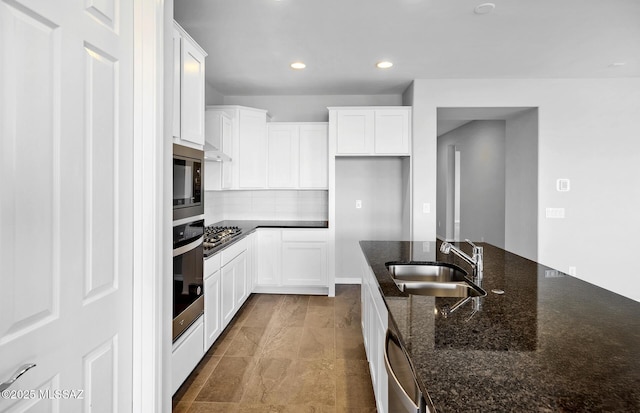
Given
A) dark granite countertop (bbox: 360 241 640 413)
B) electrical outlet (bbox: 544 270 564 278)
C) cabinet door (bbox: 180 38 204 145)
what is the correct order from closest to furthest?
dark granite countertop (bbox: 360 241 640 413), electrical outlet (bbox: 544 270 564 278), cabinet door (bbox: 180 38 204 145)

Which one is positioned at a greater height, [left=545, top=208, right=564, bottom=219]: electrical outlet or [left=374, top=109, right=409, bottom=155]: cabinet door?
[left=374, top=109, right=409, bottom=155]: cabinet door

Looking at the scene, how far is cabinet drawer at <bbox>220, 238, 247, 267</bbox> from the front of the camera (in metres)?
3.01

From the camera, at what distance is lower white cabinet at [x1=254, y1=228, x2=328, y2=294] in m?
4.40

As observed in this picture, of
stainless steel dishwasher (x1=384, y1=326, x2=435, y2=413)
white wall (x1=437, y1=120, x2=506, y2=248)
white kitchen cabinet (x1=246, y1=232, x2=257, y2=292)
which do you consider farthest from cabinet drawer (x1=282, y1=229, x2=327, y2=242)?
white wall (x1=437, y1=120, x2=506, y2=248)

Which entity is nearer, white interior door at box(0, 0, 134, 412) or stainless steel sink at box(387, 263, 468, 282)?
white interior door at box(0, 0, 134, 412)

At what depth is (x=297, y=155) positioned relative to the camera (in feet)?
15.2

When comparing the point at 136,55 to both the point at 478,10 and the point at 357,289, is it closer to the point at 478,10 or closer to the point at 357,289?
the point at 478,10

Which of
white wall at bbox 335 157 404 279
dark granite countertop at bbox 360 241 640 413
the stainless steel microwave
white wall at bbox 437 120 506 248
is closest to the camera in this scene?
dark granite countertop at bbox 360 241 640 413

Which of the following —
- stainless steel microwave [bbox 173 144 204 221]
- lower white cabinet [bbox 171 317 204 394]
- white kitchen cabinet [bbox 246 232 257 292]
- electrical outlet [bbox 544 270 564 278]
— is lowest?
lower white cabinet [bbox 171 317 204 394]

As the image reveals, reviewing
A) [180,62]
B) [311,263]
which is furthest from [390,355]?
[311,263]

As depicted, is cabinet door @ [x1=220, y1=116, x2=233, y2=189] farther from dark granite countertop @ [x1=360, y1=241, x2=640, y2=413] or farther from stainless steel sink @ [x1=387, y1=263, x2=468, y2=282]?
dark granite countertop @ [x1=360, y1=241, x2=640, y2=413]

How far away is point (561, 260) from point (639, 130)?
69.2 inches

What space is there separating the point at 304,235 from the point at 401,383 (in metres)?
3.30

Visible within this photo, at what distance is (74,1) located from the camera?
1175 millimetres
